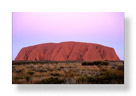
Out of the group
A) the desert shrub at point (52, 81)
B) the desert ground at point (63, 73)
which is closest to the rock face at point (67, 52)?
the desert ground at point (63, 73)

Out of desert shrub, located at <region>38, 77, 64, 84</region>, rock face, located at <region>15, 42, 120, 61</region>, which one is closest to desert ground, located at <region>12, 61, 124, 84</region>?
desert shrub, located at <region>38, 77, 64, 84</region>

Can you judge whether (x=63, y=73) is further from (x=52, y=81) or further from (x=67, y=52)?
(x=67, y=52)

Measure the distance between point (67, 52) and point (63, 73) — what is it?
0.58m

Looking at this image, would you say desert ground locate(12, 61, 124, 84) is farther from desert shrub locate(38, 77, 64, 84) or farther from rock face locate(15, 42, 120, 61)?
rock face locate(15, 42, 120, 61)

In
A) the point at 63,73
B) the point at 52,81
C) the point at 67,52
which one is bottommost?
the point at 52,81

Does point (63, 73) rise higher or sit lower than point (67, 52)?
lower

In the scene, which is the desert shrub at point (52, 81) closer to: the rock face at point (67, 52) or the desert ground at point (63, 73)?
the desert ground at point (63, 73)

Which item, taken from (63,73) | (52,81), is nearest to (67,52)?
(63,73)

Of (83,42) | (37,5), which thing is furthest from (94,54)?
(37,5)

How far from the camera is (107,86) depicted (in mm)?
5301

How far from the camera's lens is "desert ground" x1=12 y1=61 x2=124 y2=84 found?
5.18 meters

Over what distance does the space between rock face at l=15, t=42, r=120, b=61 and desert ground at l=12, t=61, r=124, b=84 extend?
0.43ft

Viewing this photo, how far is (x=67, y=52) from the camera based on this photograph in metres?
5.34
